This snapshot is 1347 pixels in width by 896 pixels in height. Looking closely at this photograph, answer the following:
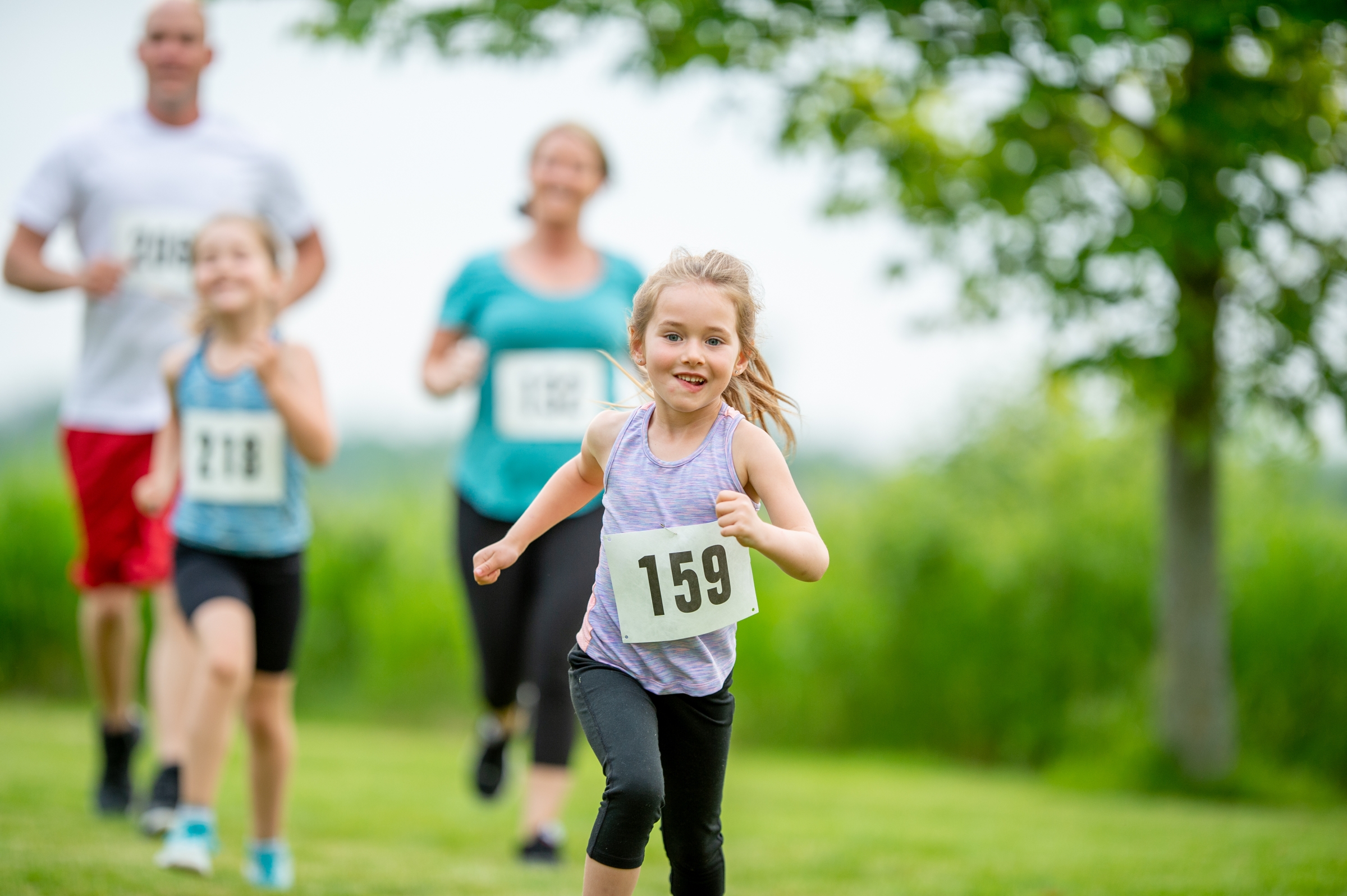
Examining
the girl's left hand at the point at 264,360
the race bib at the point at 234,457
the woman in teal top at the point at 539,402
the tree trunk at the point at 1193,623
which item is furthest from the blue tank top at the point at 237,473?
the tree trunk at the point at 1193,623

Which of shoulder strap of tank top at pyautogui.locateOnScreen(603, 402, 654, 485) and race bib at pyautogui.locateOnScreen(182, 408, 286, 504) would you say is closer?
shoulder strap of tank top at pyautogui.locateOnScreen(603, 402, 654, 485)

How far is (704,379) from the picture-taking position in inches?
94.2

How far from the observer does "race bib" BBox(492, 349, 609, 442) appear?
13.8ft

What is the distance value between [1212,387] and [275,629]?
538cm

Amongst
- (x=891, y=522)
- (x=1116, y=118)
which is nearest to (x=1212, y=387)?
(x=1116, y=118)

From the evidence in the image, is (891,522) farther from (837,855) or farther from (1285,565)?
(837,855)

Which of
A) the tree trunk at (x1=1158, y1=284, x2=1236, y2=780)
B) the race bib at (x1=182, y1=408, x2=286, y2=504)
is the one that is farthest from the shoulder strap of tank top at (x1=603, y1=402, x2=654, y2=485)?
the tree trunk at (x1=1158, y1=284, x2=1236, y2=780)

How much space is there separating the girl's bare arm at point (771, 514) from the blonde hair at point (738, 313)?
176 mm

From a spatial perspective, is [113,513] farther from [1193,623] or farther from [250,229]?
[1193,623]

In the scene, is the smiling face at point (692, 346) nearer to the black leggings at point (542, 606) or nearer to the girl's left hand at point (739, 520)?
the girl's left hand at point (739, 520)

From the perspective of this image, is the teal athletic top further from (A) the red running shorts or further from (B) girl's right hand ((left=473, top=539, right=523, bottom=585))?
(B) girl's right hand ((left=473, top=539, right=523, bottom=585))

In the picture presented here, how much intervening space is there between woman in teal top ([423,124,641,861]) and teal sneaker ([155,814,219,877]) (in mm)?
1072

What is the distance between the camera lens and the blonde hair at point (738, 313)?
8.00 ft

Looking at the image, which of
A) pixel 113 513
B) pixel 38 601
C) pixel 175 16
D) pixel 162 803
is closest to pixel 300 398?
pixel 113 513
